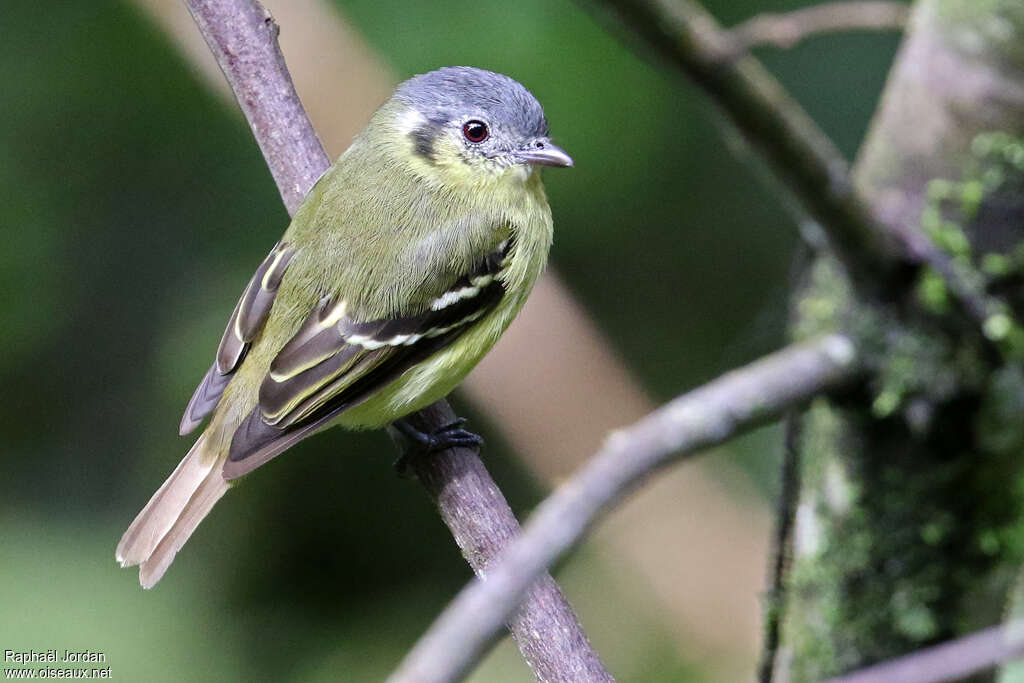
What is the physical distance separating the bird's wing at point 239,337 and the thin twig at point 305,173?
197 millimetres

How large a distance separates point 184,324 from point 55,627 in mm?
1213

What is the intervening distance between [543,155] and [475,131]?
0.24m

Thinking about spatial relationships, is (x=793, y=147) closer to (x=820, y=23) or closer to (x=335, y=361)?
(x=820, y=23)

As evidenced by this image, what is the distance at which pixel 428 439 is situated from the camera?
9.45 ft

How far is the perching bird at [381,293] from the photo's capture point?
302 cm

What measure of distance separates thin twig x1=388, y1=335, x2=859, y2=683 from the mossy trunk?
0.88 meters

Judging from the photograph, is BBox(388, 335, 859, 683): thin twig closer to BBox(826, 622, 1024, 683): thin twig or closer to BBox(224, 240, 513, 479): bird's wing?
BBox(826, 622, 1024, 683): thin twig

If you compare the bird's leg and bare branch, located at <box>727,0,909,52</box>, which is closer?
bare branch, located at <box>727,0,909,52</box>

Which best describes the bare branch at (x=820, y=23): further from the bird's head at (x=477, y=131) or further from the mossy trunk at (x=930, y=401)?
the bird's head at (x=477, y=131)

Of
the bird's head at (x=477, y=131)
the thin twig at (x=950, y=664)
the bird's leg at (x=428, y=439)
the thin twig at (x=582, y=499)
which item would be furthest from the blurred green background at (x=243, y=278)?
the thin twig at (x=950, y=664)

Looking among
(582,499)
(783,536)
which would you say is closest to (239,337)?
(783,536)

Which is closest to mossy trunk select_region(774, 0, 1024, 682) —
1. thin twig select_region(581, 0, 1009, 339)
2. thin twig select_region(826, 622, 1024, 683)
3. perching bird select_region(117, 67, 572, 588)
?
thin twig select_region(581, 0, 1009, 339)

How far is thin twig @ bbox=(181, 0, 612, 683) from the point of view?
213cm

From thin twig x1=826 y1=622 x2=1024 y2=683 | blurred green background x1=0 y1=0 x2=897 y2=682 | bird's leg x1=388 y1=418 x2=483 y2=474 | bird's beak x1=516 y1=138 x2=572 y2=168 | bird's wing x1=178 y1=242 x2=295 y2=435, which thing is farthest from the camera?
blurred green background x1=0 y1=0 x2=897 y2=682
